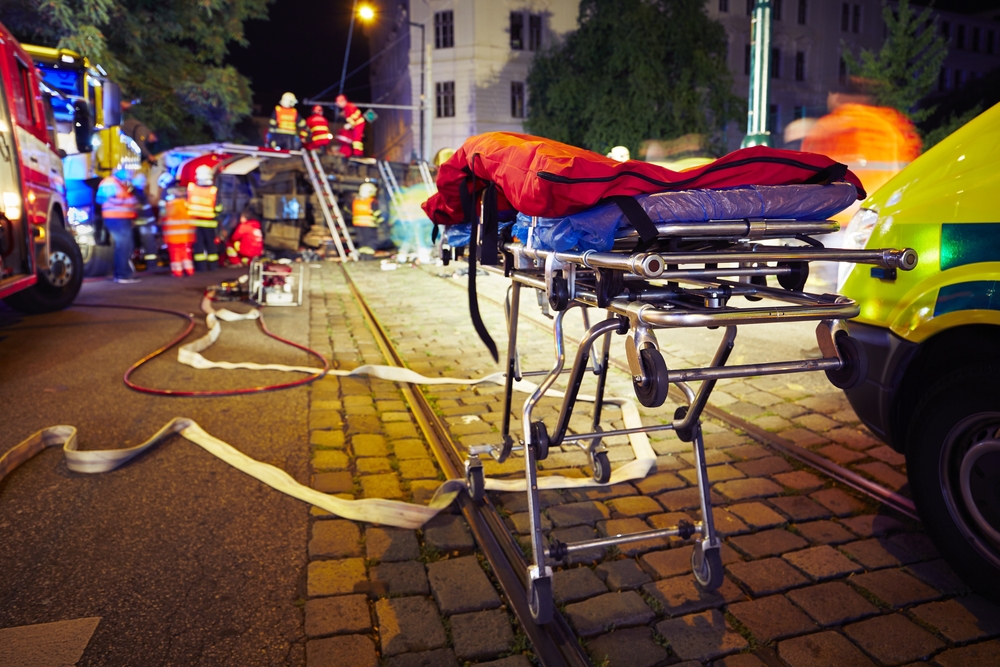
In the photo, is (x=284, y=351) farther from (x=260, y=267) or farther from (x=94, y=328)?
(x=260, y=267)

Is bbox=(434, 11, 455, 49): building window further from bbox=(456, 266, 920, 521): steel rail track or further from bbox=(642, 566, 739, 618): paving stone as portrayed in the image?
bbox=(642, 566, 739, 618): paving stone

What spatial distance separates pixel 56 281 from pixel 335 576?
8572 mm

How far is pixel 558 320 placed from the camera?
3.01 metres

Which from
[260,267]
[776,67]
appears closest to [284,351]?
[260,267]

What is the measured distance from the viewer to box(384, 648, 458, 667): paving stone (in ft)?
7.64

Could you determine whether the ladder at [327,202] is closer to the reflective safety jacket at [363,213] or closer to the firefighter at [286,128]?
the firefighter at [286,128]

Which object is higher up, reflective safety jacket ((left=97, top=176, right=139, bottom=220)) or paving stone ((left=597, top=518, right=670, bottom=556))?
reflective safety jacket ((left=97, top=176, right=139, bottom=220))

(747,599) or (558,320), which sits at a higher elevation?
(558,320)

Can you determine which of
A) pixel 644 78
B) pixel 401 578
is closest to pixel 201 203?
pixel 401 578

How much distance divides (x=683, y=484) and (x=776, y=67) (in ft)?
154

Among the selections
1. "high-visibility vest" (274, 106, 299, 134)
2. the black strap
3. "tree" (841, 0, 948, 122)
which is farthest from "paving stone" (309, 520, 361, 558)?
"tree" (841, 0, 948, 122)

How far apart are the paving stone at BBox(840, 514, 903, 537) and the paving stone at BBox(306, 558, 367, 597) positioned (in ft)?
7.22

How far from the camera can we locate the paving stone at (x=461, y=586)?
266 cm

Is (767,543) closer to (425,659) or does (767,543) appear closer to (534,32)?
(425,659)
